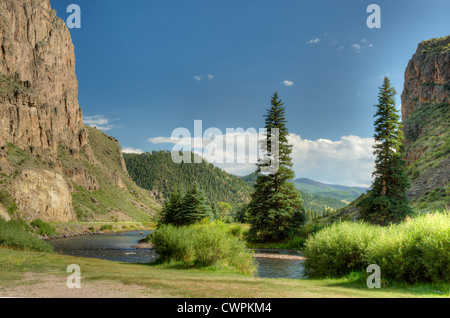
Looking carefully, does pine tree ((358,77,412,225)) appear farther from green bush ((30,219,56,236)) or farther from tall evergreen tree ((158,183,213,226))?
green bush ((30,219,56,236))

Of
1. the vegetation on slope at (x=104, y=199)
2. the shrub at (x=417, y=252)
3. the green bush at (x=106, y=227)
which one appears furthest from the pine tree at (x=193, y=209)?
the vegetation on slope at (x=104, y=199)

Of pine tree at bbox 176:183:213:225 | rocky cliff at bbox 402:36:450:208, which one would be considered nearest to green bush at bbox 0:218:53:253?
pine tree at bbox 176:183:213:225

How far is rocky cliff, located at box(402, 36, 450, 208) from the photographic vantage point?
175 feet

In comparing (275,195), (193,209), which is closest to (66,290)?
(275,195)

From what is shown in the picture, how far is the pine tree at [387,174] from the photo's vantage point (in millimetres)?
36844

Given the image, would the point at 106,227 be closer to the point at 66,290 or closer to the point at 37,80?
→ the point at 37,80

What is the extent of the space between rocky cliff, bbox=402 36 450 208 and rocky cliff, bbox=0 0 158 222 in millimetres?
80478

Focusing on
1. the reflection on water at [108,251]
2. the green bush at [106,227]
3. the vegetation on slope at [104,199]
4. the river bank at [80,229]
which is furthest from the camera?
the vegetation on slope at [104,199]

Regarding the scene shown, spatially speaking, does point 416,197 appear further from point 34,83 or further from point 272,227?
point 34,83

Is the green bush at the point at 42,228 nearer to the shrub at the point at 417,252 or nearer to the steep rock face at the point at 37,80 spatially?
the steep rock face at the point at 37,80

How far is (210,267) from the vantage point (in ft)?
65.3

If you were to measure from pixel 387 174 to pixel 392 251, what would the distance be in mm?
27486

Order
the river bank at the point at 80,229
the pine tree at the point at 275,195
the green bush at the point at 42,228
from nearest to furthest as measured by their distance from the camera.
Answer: the pine tree at the point at 275,195 → the green bush at the point at 42,228 → the river bank at the point at 80,229

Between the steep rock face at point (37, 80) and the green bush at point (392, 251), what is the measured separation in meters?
97.4
